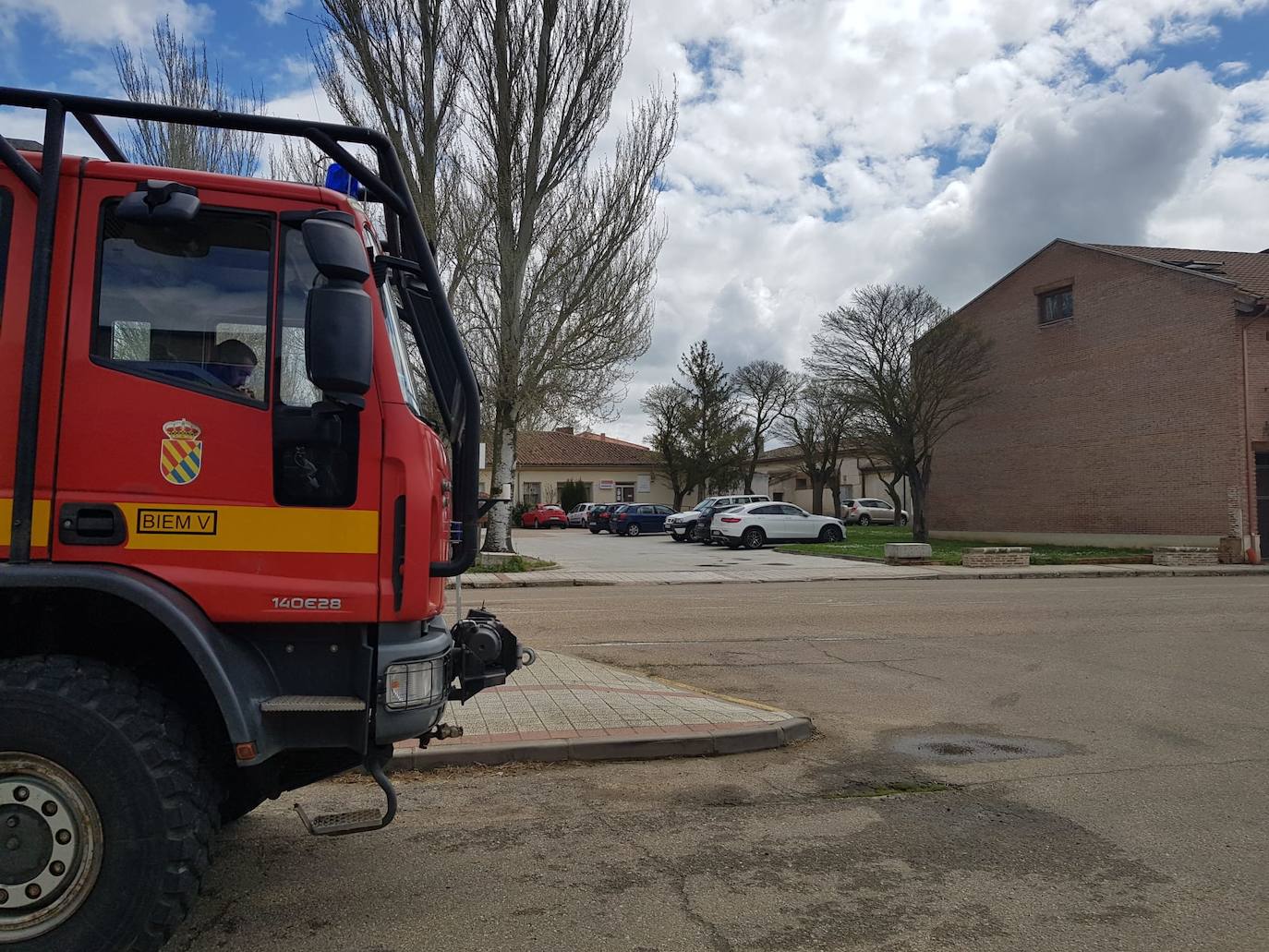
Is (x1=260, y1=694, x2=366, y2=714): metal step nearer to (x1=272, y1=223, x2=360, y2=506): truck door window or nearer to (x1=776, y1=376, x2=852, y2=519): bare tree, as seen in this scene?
(x1=272, y1=223, x2=360, y2=506): truck door window

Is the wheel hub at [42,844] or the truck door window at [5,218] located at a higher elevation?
the truck door window at [5,218]

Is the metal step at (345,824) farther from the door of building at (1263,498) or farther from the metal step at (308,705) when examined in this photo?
the door of building at (1263,498)

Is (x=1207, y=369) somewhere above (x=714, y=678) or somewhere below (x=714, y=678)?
above

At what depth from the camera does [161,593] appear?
3096 millimetres

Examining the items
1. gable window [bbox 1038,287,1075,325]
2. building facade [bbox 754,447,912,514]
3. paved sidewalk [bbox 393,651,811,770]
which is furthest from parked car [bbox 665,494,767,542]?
paved sidewalk [bbox 393,651,811,770]

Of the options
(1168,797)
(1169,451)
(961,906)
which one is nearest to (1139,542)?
(1169,451)

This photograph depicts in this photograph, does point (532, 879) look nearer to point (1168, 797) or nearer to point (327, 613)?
point (327, 613)

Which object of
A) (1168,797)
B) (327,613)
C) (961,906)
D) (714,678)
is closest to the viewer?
(327,613)

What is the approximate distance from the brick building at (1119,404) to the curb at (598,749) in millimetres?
25061

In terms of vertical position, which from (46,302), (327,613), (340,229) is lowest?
(327,613)

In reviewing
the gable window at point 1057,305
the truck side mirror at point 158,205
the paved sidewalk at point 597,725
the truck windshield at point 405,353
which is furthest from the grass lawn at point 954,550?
the truck side mirror at point 158,205

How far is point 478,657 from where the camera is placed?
405cm

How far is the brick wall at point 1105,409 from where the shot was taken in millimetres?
27375

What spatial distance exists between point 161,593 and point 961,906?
3280 mm
